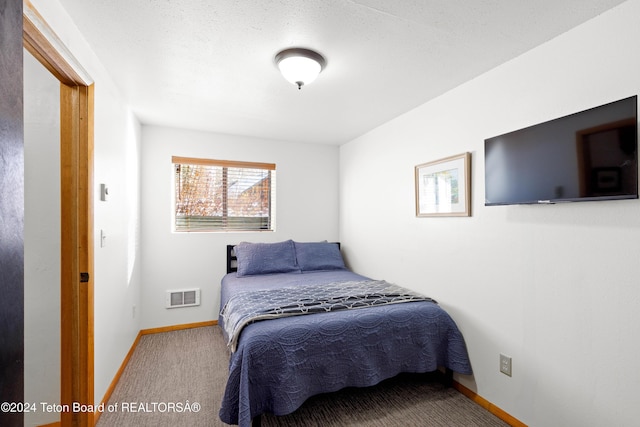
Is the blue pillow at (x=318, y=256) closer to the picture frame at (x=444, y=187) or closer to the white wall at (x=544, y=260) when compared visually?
the white wall at (x=544, y=260)

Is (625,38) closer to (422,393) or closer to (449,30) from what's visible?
(449,30)

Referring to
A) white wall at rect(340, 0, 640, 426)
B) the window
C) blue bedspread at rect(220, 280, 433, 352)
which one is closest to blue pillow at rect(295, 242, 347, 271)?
the window

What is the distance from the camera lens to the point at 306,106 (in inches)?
115

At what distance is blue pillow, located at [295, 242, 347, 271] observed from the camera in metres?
3.75

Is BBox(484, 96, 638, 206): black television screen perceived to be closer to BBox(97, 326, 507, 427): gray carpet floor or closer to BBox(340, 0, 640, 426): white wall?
BBox(340, 0, 640, 426): white wall

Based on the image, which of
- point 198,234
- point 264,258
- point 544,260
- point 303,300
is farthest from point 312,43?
point 198,234

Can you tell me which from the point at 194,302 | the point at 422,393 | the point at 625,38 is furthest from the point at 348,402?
the point at 625,38

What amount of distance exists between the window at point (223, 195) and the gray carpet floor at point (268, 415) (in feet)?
5.46

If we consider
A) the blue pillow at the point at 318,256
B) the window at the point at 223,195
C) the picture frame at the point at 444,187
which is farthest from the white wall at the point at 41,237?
the picture frame at the point at 444,187

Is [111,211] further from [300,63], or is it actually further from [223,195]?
[300,63]

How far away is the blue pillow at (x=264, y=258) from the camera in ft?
11.6

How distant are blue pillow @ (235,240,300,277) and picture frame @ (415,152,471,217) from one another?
5.46 ft

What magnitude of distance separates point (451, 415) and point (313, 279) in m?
1.69

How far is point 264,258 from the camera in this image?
3.60 metres
